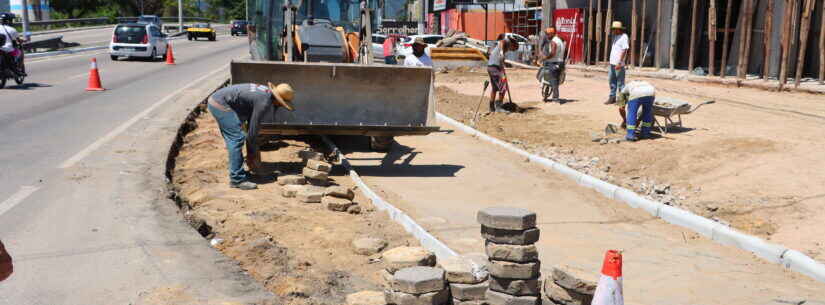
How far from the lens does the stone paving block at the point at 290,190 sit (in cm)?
881

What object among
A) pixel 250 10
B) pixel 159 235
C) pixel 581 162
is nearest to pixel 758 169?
pixel 581 162

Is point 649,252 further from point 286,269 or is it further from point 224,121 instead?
point 224,121

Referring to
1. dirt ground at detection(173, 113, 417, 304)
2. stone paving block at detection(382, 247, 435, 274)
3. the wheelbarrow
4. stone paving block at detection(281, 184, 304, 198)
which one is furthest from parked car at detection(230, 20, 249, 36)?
stone paving block at detection(382, 247, 435, 274)

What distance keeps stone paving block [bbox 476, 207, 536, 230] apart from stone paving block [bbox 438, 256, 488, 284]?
31 cm

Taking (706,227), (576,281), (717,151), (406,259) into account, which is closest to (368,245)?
(406,259)

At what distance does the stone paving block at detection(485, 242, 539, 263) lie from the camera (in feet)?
16.2

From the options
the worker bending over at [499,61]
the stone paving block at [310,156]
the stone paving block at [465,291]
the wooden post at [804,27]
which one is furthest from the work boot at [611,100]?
the stone paving block at [465,291]

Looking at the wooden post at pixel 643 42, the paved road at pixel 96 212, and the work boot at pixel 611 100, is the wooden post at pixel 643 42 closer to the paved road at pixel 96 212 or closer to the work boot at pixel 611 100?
the work boot at pixel 611 100

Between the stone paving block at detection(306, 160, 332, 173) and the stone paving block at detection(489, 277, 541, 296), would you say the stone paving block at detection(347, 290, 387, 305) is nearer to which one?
the stone paving block at detection(489, 277, 541, 296)

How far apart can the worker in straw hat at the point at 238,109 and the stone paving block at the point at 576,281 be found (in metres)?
5.03

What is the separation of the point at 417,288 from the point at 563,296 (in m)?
0.95

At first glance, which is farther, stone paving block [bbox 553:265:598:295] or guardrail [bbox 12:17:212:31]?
guardrail [bbox 12:17:212:31]

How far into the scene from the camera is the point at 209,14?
123m

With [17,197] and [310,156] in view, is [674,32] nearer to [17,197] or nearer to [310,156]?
[310,156]
